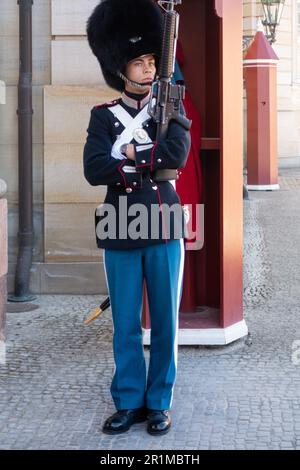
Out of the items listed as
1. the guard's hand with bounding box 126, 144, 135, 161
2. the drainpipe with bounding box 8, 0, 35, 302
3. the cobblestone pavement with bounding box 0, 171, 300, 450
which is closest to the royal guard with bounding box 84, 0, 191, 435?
the guard's hand with bounding box 126, 144, 135, 161

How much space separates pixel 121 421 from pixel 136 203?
1.02 meters

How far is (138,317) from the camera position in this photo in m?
4.38

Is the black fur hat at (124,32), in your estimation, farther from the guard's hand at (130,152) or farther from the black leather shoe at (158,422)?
the black leather shoe at (158,422)

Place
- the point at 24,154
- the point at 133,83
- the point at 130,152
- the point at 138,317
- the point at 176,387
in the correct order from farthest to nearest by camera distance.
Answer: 1. the point at 24,154
2. the point at 176,387
3. the point at 138,317
4. the point at 133,83
5. the point at 130,152

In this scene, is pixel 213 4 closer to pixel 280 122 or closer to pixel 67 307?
pixel 67 307

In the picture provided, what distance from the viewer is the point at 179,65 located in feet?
19.3

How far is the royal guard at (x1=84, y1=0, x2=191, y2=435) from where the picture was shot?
13.8 feet

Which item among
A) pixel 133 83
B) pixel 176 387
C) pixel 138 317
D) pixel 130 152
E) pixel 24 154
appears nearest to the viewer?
pixel 130 152

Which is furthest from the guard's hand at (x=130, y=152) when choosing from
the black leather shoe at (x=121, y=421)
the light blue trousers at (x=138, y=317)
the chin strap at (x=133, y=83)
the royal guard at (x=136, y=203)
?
Result: the black leather shoe at (x=121, y=421)

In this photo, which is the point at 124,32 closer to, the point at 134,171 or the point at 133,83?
the point at 133,83

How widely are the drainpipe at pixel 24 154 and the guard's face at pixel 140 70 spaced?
2980mm

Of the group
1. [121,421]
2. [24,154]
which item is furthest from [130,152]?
[24,154]
